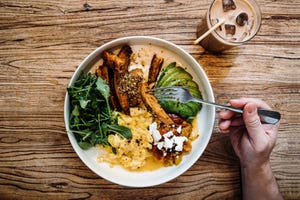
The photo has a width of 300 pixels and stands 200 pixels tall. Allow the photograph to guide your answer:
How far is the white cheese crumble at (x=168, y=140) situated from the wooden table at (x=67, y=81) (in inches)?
10.1

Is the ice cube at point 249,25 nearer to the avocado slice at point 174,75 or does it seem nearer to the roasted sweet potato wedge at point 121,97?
the avocado slice at point 174,75

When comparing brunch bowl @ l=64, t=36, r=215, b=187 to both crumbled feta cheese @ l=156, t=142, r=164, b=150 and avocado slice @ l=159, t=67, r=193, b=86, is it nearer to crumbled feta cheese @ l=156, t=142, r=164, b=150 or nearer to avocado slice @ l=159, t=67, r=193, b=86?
avocado slice @ l=159, t=67, r=193, b=86

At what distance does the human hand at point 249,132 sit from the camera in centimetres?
190

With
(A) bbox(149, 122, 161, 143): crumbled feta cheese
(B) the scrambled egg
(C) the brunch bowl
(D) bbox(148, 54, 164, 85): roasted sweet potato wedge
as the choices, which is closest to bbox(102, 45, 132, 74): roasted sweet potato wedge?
(C) the brunch bowl

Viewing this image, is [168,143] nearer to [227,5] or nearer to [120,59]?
[120,59]

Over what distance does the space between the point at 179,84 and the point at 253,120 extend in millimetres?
494

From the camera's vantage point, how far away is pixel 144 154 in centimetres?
208

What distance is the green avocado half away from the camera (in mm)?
2066

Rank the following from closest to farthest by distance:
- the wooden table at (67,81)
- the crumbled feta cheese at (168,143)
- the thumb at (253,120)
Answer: the thumb at (253,120), the crumbled feta cheese at (168,143), the wooden table at (67,81)

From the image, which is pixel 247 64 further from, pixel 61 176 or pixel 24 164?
pixel 24 164

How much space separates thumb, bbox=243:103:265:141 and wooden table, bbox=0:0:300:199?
0.30 meters

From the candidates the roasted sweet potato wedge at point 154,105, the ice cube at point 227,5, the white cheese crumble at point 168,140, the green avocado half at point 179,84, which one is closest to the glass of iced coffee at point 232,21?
the ice cube at point 227,5

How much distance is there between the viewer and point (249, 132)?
76.7 inches

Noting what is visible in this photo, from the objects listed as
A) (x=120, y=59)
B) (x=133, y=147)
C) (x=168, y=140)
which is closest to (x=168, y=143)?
(x=168, y=140)
